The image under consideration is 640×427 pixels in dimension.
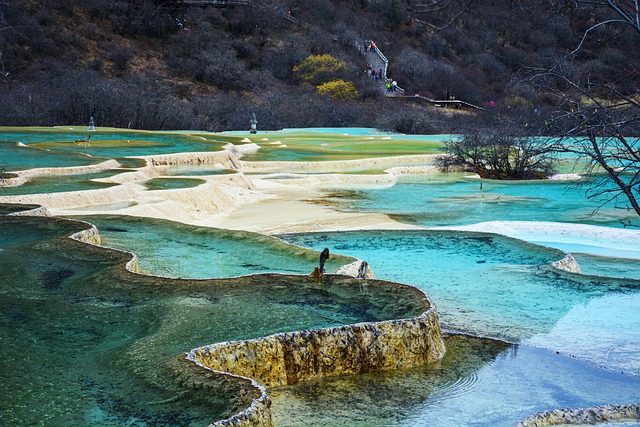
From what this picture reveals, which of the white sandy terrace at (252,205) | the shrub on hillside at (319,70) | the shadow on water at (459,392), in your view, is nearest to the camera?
the shadow on water at (459,392)

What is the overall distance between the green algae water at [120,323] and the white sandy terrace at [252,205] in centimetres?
365

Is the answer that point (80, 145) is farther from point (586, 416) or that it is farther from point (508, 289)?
point (586, 416)

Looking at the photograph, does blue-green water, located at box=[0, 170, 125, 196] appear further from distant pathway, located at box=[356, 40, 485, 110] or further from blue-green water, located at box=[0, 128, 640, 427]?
distant pathway, located at box=[356, 40, 485, 110]

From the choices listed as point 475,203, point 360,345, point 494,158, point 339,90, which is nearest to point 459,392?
point 360,345

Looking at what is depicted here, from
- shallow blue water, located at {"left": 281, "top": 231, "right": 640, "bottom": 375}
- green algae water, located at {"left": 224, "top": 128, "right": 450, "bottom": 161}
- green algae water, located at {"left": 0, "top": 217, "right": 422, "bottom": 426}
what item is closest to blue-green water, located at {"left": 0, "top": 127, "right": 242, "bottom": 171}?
green algae water, located at {"left": 224, "top": 128, "right": 450, "bottom": 161}

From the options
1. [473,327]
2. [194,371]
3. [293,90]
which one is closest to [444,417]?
[194,371]

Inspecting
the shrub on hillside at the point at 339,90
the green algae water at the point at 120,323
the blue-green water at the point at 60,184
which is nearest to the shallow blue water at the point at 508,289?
the green algae water at the point at 120,323

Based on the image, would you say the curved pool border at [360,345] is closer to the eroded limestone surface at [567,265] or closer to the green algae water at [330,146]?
the eroded limestone surface at [567,265]

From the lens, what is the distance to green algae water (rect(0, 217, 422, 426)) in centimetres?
439

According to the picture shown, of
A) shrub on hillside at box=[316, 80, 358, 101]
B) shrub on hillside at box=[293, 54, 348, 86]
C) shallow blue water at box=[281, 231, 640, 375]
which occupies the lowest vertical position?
shallow blue water at box=[281, 231, 640, 375]

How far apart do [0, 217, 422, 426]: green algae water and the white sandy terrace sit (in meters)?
3.65

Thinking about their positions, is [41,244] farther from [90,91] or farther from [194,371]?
[90,91]

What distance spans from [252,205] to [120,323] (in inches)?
362

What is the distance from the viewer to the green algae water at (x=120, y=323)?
14.4 ft
